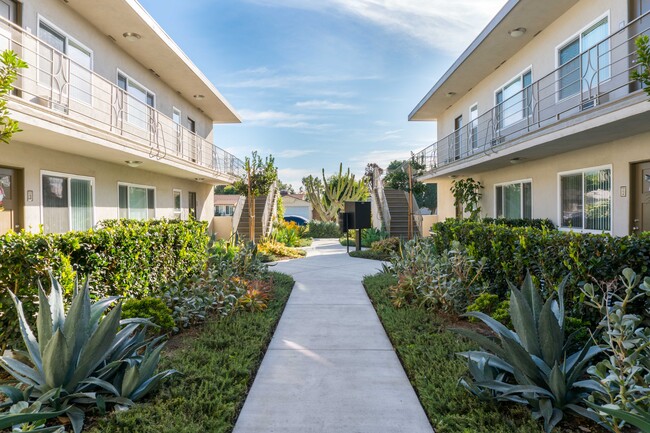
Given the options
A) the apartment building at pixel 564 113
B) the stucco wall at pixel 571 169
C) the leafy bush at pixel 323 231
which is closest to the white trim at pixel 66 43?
the apartment building at pixel 564 113

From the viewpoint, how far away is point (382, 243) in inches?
576

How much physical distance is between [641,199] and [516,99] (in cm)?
600

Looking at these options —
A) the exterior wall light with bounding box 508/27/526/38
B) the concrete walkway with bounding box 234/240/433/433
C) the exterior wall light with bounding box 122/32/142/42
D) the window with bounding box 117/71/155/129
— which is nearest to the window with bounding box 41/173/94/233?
the window with bounding box 117/71/155/129

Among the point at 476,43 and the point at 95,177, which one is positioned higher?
the point at 476,43

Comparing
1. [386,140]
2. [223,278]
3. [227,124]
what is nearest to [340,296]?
[223,278]

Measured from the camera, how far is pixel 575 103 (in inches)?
377

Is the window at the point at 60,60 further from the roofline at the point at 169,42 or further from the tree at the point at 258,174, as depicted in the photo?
the tree at the point at 258,174

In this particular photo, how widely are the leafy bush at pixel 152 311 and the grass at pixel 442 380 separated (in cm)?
297

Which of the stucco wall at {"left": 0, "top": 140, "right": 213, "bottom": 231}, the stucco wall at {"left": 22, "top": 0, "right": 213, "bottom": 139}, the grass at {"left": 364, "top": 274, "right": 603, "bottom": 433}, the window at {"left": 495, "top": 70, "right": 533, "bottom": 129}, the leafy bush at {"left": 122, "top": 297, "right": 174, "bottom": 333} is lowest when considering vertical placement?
the grass at {"left": 364, "top": 274, "right": 603, "bottom": 433}

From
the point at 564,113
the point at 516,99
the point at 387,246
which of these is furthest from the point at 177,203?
the point at 564,113

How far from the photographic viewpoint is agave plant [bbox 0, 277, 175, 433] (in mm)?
2934

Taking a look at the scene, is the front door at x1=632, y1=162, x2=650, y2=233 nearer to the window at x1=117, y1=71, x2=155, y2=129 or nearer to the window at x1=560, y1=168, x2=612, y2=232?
the window at x1=560, y1=168, x2=612, y2=232

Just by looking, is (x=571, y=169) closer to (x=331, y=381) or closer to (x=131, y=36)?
(x=331, y=381)

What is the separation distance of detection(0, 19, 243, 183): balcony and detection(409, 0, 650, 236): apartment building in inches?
389
